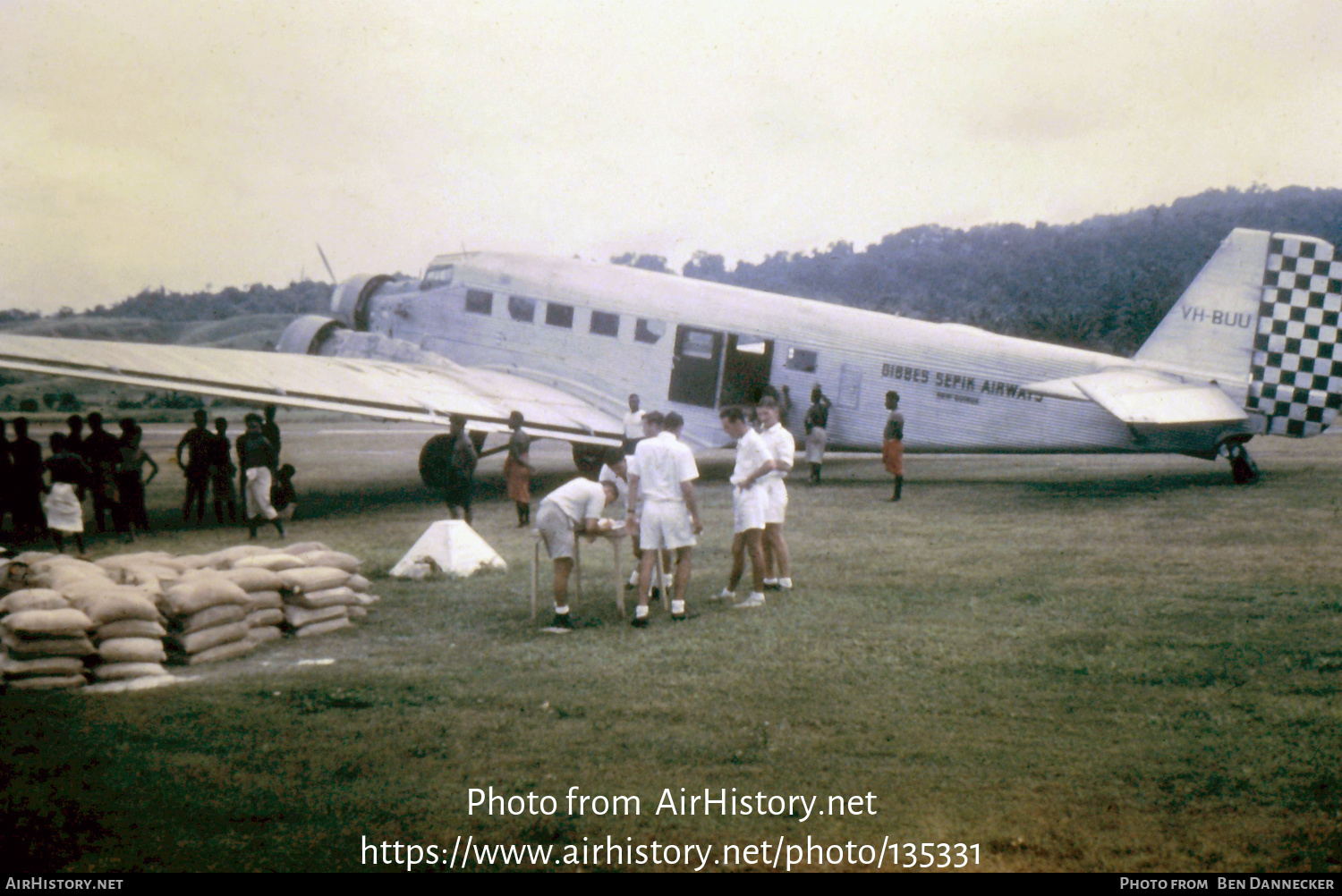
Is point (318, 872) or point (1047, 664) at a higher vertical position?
point (1047, 664)

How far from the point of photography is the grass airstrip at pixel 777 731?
406 centimetres

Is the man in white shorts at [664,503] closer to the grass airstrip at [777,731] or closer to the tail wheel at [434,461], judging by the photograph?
the grass airstrip at [777,731]

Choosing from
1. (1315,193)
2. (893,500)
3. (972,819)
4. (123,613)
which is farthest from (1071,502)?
(1315,193)

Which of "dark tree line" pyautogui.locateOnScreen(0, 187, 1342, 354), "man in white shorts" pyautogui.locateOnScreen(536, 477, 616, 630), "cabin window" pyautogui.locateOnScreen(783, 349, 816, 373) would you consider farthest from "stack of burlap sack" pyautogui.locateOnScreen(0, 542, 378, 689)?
"dark tree line" pyautogui.locateOnScreen(0, 187, 1342, 354)

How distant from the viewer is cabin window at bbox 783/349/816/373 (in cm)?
1741

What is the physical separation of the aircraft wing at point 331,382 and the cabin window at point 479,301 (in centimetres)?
126

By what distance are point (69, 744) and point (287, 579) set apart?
9.24ft

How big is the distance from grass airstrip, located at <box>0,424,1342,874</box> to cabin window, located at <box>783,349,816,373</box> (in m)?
7.46

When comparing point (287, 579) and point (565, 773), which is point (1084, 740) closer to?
point (565, 773)

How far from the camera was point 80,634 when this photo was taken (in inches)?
252

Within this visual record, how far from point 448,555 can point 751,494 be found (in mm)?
3436

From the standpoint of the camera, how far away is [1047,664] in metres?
6.52

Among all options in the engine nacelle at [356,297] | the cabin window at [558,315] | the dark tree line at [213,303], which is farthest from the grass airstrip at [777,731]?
the engine nacelle at [356,297]

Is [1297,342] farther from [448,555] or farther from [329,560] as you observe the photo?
[329,560]
